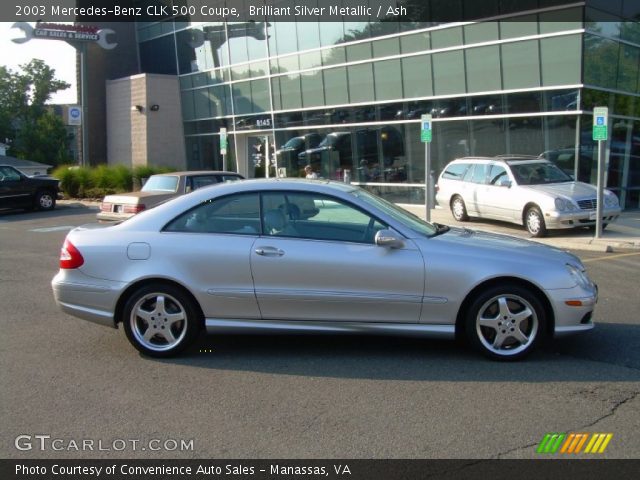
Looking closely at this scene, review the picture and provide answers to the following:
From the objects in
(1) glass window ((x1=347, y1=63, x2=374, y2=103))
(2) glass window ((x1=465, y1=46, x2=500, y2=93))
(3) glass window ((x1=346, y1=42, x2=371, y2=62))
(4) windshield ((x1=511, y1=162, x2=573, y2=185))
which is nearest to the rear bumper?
(4) windshield ((x1=511, y1=162, x2=573, y2=185))

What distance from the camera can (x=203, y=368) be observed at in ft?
19.3

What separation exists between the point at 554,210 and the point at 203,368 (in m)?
10.4

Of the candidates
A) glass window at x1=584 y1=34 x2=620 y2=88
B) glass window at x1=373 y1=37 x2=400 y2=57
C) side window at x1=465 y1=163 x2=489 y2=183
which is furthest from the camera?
glass window at x1=373 y1=37 x2=400 y2=57

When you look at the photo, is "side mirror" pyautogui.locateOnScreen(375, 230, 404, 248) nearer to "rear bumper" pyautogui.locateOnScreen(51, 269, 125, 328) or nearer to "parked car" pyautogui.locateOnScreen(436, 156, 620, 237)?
"rear bumper" pyautogui.locateOnScreen(51, 269, 125, 328)

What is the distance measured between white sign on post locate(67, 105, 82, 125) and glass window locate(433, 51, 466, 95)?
18.0 metres

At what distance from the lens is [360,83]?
24719 mm

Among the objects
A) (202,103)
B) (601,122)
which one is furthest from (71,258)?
(202,103)

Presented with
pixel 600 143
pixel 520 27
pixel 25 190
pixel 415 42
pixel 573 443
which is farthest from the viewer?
pixel 25 190

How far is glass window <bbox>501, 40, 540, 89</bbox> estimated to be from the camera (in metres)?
19.3

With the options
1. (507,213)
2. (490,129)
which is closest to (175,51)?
(490,129)

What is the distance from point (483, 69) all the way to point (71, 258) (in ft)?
55.7

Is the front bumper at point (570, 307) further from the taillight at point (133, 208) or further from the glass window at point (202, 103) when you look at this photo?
the glass window at point (202, 103)

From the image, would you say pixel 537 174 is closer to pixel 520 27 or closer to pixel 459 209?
pixel 459 209

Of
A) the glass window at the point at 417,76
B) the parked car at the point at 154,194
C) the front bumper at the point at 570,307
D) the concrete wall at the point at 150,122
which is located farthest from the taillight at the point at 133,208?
the concrete wall at the point at 150,122
